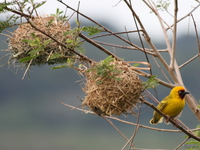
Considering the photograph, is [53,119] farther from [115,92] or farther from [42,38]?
[115,92]

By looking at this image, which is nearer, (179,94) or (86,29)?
(86,29)

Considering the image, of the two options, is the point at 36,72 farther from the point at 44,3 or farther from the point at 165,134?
the point at 44,3

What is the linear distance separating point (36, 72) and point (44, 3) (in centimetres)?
4471

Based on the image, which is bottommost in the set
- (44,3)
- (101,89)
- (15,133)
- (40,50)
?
(15,133)

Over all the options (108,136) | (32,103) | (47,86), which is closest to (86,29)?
(108,136)

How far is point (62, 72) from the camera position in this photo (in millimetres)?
49688

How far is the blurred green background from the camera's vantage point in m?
45.6

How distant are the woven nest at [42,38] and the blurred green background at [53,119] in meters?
37.5

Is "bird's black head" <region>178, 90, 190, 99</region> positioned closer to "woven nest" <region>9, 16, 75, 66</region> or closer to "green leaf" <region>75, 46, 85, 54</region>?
"woven nest" <region>9, 16, 75, 66</region>

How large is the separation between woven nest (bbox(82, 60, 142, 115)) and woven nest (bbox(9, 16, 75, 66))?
1.52ft

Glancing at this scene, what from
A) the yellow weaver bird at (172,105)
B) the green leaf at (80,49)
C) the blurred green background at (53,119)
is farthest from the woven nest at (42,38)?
the blurred green background at (53,119)

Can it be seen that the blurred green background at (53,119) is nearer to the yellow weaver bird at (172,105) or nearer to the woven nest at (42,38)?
the yellow weaver bird at (172,105)

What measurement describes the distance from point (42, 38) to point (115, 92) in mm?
911

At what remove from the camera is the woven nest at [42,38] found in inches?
186
